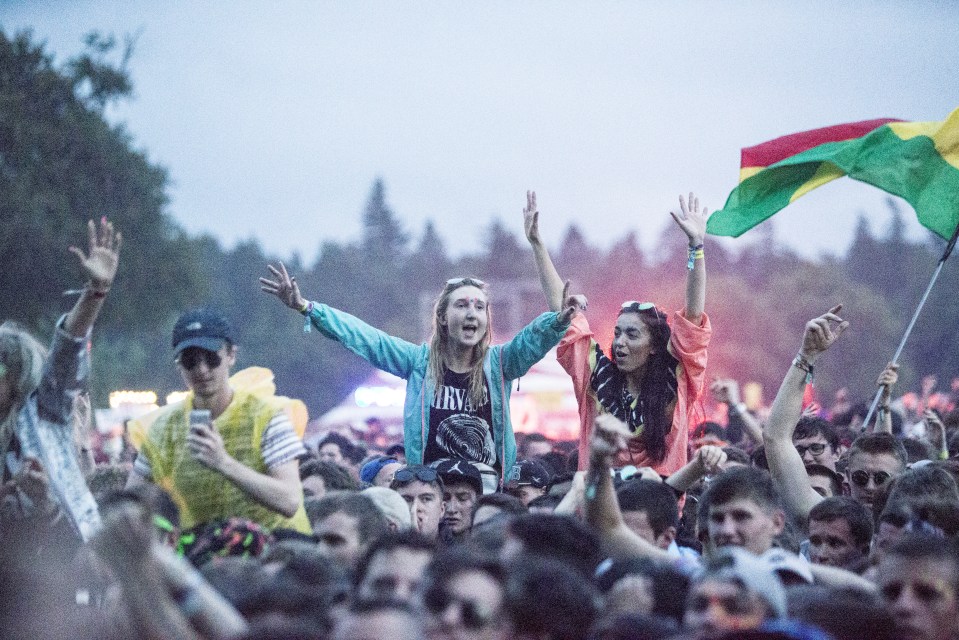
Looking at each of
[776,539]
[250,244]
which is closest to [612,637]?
[776,539]

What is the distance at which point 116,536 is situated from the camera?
332cm

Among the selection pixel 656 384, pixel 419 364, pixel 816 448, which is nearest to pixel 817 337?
pixel 656 384

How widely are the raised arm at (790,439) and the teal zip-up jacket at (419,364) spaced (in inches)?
52.8

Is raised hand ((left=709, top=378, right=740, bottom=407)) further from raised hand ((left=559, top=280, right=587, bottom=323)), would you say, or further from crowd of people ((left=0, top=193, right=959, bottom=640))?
raised hand ((left=559, top=280, right=587, bottom=323))

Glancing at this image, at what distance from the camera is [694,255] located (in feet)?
22.8

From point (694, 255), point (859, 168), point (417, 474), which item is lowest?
point (417, 474)

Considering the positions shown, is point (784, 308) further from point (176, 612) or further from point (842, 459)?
point (176, 612)

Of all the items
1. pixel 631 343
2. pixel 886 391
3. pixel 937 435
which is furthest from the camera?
pixel 937 435

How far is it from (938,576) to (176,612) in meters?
2.31

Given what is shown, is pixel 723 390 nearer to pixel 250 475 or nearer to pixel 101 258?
pixel 250 475

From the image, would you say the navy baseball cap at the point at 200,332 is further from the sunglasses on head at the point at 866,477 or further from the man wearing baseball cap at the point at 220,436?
the sunglasses on head at the point at 866,477

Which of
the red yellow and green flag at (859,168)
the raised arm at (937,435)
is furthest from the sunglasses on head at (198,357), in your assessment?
the raised arm at (937,435)

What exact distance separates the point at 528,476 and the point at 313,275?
10642 centimetres

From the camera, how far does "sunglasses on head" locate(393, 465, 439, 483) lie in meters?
6.67
